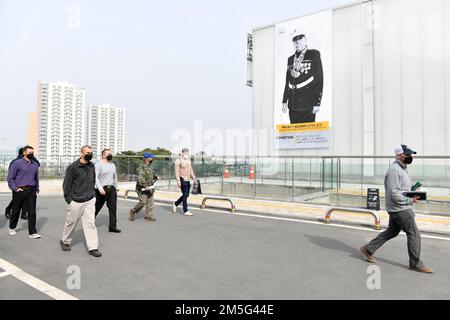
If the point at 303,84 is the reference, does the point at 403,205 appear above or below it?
below

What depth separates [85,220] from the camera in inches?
213

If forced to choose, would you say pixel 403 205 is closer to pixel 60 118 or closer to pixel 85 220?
pixel 85 220

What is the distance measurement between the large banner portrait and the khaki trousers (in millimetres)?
20146

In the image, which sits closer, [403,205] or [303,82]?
[403,205]

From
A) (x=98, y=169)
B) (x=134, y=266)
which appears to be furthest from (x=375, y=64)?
(x=134, y=266)

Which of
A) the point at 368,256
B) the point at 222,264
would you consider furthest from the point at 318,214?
the point at 222,264

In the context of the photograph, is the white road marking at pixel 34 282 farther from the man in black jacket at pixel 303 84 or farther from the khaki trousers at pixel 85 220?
the man in black jacket at pixel 303 84

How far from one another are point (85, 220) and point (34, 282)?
1.51 meters

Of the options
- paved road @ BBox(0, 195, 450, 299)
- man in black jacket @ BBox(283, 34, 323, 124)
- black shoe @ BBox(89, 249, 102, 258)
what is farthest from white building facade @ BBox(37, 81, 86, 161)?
black shoe @ BBox(89, 249, 102, 258)

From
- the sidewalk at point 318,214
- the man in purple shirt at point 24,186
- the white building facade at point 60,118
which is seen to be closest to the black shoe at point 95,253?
the man in purple shirt at point 24,186

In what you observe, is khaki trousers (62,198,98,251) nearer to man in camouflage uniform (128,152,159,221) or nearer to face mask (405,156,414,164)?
man in camouflage uniform (128,152,159,221)

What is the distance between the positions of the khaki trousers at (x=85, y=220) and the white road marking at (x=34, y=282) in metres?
0.99

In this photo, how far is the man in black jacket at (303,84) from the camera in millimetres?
23531

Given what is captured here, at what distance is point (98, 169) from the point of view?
6.88 meters
